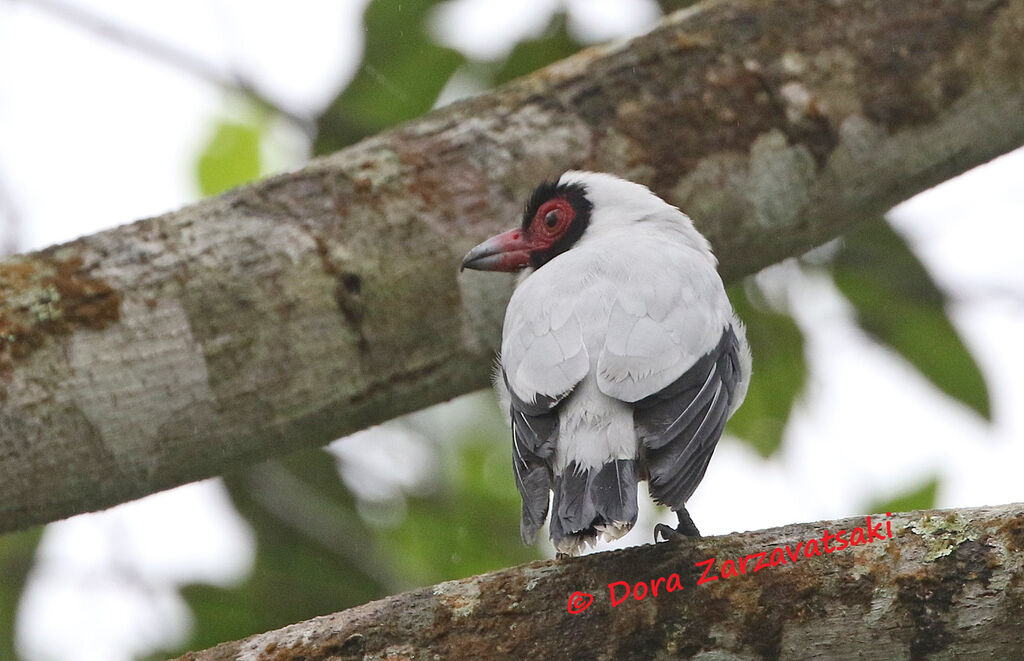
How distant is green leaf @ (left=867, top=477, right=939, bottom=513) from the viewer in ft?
14.6

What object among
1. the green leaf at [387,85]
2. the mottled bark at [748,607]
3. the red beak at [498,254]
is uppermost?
the green leaf at [387,85]

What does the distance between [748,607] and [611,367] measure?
0.68 m

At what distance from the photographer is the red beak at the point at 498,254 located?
10.9 feet

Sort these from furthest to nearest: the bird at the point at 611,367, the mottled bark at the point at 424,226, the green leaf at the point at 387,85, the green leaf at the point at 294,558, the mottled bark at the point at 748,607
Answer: the green leaf at the point at 387,85 < the green leaf at the point at 294,558 < the mottled bark at the point at 424,226 < the bird at the point at 611,367 < the mottled bark at the point at 748,607

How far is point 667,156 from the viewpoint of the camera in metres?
3.51

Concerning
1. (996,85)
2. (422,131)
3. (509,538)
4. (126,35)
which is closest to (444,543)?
(509,538)

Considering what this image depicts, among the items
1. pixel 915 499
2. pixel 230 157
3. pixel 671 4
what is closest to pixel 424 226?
pixel 671 4

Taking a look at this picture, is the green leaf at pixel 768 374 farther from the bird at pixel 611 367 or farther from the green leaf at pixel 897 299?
the bird at pixel 611 367

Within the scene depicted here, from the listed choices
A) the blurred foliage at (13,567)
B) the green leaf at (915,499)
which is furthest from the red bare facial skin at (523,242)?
the blurred foliage at (13,567)

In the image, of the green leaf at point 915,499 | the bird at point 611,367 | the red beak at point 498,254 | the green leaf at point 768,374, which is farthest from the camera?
the green leaf at point 768,374

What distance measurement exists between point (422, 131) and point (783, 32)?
1.06 metres

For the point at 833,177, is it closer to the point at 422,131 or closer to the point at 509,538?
the point at 422,131

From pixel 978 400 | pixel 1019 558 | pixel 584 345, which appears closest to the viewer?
pixel 1019 558

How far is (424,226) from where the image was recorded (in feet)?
11.0
